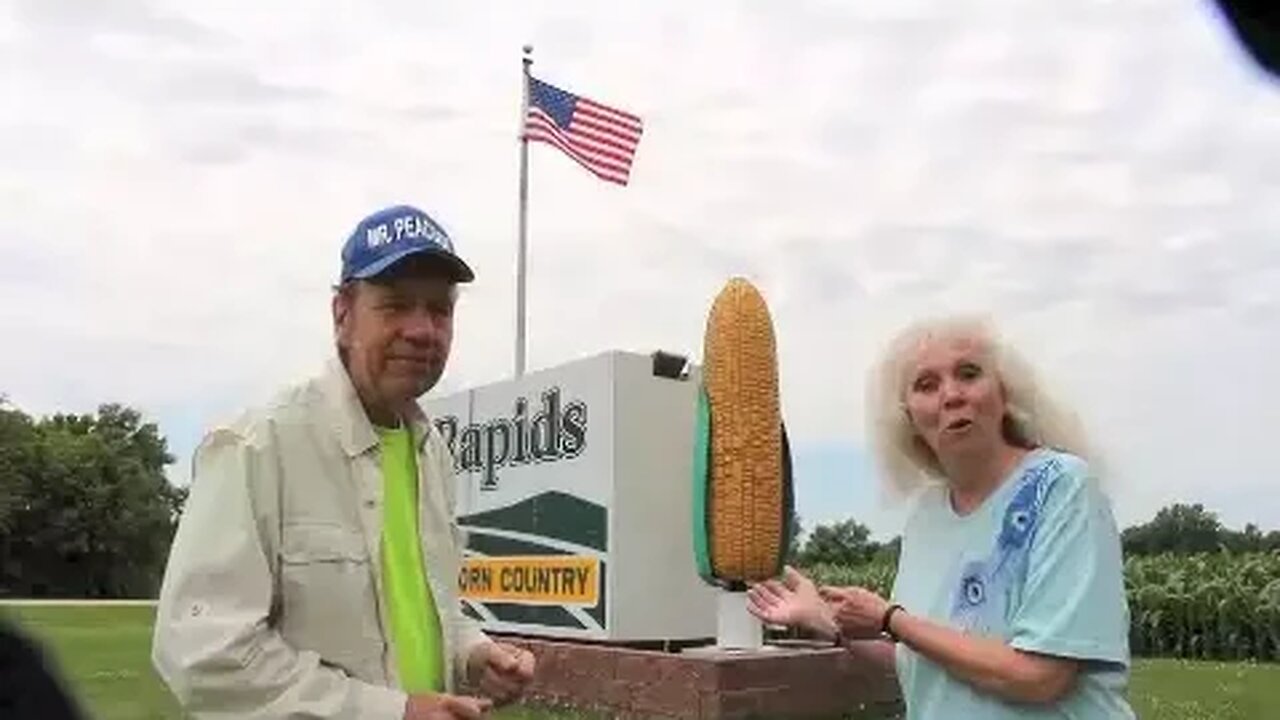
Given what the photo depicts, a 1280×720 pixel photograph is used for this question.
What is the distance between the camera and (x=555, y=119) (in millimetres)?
19250

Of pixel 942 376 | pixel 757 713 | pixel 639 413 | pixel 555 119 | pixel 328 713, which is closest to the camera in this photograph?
pixel 328 713

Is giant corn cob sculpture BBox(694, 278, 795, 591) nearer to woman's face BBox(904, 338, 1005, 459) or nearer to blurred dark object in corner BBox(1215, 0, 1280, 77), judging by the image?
woman's face BBox(904, 338, 1005, 459)

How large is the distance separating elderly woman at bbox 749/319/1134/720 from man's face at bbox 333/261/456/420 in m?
0.71

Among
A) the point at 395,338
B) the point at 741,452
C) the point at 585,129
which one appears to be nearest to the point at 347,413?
the point at 395,338

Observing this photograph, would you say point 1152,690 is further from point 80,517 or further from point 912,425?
point 80,517

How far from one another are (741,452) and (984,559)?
25.3 feet

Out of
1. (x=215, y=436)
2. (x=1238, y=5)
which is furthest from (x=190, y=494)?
(x=1238, y=5)

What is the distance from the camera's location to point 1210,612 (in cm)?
2008

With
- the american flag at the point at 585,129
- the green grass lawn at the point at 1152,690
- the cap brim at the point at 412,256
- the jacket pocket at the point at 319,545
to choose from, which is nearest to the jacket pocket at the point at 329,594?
the jacket pocket at the point at 319,545

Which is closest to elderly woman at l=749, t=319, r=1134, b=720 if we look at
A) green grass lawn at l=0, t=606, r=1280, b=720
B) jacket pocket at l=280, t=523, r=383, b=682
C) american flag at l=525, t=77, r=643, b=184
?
jacket pocket at l=280, t=523, r=383, b=682

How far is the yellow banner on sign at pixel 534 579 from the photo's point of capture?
474 inches

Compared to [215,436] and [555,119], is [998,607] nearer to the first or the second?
[215,436]

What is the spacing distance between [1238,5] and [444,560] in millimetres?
2037

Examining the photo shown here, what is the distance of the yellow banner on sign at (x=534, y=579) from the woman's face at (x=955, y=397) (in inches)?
357
